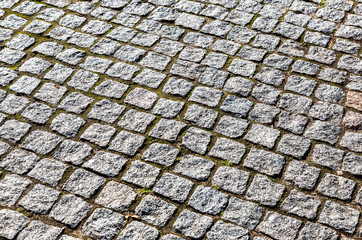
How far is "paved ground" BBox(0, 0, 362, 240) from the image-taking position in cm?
382

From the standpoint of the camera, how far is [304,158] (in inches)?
167

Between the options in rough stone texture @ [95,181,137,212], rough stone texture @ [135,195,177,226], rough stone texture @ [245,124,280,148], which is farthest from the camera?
rough stone texture @ [245,124,280,148]

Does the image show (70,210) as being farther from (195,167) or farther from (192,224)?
(195,167)

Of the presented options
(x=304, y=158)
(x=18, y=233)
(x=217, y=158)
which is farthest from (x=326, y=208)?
(x=18, y=233)

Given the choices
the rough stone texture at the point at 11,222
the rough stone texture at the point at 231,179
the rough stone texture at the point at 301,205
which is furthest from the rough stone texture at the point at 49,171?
→ the rough stone texture at the point at 301,205

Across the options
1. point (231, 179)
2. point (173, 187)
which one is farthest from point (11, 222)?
point (231, 179)

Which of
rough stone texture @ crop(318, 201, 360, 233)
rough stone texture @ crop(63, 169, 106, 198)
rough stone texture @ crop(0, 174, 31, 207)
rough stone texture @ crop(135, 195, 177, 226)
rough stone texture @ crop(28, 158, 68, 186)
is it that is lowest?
rough stone texture @ crop(318, 201, 360, 233)

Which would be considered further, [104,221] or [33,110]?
[33,110]

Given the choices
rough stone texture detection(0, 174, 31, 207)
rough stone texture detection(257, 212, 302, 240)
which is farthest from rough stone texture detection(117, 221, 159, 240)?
rough stone texture detection(0, 174, 31, 207)

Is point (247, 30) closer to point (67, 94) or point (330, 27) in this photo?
point (330, 27)

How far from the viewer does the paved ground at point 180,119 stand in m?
3.82

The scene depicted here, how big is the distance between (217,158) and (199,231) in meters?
0.78

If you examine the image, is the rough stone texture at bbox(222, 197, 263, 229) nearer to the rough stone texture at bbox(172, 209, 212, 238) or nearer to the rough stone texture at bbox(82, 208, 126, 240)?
the rough stone texture at bbox(172, 209, 212, 238)

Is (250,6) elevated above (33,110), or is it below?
below
